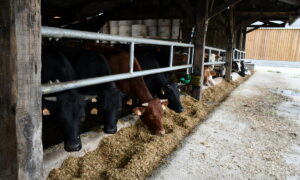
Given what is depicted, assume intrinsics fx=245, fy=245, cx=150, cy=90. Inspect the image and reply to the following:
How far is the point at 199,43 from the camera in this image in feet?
17.5

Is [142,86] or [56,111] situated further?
[142,86]

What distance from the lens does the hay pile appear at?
2232 millimetres

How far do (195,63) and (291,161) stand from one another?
314 cm

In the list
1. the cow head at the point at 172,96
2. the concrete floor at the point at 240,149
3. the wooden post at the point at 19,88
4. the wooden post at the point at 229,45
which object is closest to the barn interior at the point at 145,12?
the wooden post at the point at 229,45

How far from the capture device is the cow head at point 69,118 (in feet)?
7.32

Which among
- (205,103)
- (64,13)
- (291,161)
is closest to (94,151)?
(291,161)

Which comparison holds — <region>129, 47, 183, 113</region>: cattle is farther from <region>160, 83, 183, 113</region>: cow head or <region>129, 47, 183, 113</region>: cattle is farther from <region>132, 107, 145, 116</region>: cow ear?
<region>132, 107, 145, 116</region>: cow ear

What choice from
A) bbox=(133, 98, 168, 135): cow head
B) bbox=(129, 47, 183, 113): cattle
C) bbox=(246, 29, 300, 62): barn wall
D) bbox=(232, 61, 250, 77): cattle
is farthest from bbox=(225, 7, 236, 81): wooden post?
bbox=(246, 29, 300, 62): barn wall

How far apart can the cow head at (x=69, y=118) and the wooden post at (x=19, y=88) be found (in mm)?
614

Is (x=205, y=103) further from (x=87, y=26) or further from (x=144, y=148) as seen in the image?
(x=87, y=26)

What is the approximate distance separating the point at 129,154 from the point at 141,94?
3.47 ft

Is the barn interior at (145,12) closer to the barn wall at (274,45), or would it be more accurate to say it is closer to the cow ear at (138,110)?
the cow ear at (138,110)

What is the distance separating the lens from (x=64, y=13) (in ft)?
27.6

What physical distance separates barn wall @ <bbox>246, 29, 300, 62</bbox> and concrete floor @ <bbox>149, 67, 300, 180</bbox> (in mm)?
22359
